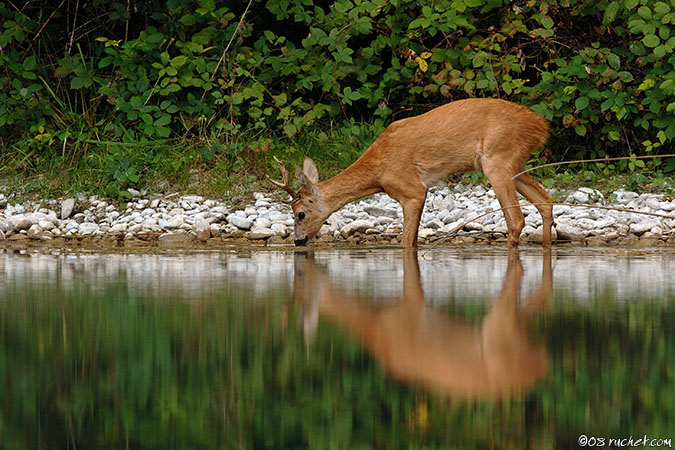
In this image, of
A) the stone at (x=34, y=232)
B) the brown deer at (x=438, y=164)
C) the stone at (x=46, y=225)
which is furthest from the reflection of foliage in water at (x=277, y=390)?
the stone at (x=46, y=225)

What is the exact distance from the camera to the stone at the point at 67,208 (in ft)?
39.5

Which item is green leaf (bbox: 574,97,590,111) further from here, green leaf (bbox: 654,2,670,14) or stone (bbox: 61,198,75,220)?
stone (bbox: 61,198,75,220)

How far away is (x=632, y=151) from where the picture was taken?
1319 cm

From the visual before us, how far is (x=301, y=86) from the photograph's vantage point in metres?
12.9

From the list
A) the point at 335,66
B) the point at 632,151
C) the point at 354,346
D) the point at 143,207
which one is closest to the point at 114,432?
the point at 354,346

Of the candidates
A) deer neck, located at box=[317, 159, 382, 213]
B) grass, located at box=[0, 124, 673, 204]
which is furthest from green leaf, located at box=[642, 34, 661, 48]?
deer neck, located at box=[317, 159, 382, 213]

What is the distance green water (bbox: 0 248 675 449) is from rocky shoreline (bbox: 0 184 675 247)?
4062 millimetres

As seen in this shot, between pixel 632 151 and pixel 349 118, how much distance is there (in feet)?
12.9

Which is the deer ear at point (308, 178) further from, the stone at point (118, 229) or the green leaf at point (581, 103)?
the green leaf at point (581, 103)

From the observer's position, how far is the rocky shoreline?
35.2 feet

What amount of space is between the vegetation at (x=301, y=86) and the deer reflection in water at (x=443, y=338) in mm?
6882

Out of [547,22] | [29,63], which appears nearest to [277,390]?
[547,22]

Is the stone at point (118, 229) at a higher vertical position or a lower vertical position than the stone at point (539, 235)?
higher

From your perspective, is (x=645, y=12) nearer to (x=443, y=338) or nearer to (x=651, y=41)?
(x=651, y=41)
